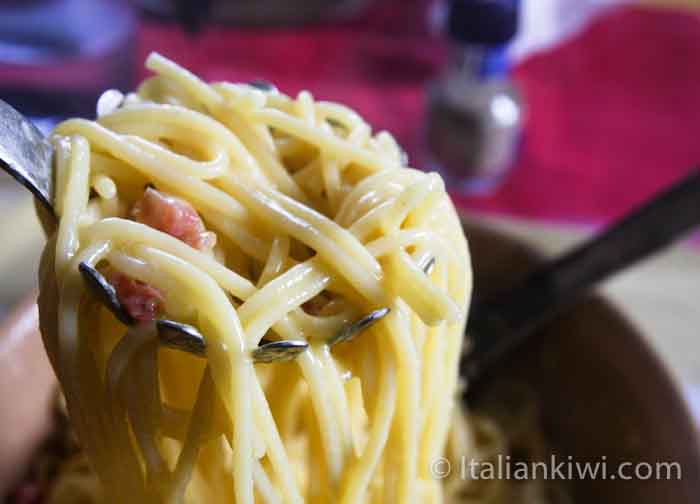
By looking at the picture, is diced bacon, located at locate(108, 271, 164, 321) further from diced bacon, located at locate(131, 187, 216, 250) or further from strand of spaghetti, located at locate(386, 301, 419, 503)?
strand of spaghetti, located at locate(386, 301, 419, 503)

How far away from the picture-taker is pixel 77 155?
60 centimetres

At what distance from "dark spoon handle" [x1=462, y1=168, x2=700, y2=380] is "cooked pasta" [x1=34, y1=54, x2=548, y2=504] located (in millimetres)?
386

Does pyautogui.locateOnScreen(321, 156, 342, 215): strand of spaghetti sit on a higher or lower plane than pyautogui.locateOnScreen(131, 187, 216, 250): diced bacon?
higher

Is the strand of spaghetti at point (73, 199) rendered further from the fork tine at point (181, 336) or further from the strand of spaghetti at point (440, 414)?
the strand of spaghetti at point (440, 414)

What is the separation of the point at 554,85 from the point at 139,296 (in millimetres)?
1560

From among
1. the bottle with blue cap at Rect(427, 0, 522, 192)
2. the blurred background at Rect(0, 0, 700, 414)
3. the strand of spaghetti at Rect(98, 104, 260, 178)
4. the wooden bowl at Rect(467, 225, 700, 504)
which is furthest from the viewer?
the bottle with blue cap at Rect(427, 0, 522, 192)

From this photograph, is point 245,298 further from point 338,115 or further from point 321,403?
point 338,115

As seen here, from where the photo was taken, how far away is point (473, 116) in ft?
5.17

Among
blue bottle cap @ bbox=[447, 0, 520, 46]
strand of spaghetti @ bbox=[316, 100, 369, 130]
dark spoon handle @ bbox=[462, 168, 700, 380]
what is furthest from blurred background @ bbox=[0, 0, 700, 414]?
strand of spaghetti @ bbox=[316, 100, 369, 130]

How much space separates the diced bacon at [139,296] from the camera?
0.56m

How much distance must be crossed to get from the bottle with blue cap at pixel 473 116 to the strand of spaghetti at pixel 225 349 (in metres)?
1.07

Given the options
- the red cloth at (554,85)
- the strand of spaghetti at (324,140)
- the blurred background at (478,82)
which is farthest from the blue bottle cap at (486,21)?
the strand of spaghetti at (324,140)

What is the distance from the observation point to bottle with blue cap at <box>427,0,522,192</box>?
157 centimetres

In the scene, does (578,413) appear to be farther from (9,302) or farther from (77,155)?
(9,302)
